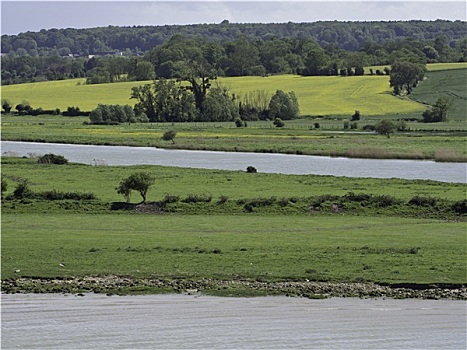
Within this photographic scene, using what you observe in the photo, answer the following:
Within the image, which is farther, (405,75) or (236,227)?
(405,75)

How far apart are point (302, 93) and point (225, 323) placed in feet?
366

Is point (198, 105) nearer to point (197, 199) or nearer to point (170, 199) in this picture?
point (197, 199)

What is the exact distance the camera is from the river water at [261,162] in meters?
54.7

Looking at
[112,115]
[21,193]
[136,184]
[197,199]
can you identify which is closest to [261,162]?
[197,199]

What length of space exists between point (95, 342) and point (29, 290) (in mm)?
4343

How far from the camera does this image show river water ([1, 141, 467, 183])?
179 feet

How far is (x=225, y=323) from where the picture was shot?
20719 millimetres

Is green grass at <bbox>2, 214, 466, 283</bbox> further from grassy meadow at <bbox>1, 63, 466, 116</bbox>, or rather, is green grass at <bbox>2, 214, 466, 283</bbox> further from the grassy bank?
grassy meadow at <bbox>1, 63, 466, 116</bbox>

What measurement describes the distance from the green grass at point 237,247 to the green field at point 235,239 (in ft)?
0.09

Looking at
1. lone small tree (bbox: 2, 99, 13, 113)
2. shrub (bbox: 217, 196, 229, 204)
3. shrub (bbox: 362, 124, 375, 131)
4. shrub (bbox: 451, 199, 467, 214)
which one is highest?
shrub (bbox: 217, 196, 229, 204)

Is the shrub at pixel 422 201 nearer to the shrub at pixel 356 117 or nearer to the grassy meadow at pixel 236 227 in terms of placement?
the grassy meadow at pixel 236 227

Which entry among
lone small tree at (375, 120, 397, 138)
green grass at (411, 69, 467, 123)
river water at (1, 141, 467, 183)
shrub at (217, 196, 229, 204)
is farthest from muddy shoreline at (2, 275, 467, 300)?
green grass at (411, 69, 467, 123)

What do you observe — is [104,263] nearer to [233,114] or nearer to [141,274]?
[141,274]

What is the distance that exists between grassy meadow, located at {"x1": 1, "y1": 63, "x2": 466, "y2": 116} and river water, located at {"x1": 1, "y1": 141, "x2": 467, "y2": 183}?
157 feet
